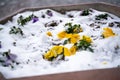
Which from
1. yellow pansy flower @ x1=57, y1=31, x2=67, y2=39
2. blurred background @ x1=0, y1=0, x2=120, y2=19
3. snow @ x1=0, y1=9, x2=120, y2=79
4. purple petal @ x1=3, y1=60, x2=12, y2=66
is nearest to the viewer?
snow @ x1=0, y1=9, x2=120, y2=79

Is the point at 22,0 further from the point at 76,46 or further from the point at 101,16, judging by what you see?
the point at 76,46

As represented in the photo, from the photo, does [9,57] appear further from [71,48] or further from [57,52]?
[71,48]

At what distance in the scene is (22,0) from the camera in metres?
5.48

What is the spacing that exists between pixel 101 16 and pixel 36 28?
891 millimetres

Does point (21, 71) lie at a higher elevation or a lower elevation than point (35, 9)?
lower

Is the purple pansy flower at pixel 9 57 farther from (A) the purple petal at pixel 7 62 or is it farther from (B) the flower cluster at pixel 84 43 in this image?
(B) the flower cluster at pixel 84 43

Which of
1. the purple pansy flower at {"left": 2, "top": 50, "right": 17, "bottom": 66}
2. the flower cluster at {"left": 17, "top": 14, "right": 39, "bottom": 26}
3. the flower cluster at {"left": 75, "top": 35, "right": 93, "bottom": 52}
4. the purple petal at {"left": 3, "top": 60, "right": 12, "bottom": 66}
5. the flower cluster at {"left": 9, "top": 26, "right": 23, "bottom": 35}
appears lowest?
the purple petal at {"left": 3, "top": 60, "right": 12, "bottom": 66}

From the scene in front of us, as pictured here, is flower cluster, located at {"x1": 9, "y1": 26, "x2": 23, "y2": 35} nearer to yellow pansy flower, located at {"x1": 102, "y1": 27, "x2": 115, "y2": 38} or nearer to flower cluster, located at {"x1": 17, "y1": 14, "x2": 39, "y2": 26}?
flower cluster, located at {"x1": 17, "y1": 14, "x2": 39, "y2": 26}

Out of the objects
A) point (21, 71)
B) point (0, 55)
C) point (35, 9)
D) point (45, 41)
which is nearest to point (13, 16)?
point (35, 9)

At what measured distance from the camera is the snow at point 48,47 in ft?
7.63

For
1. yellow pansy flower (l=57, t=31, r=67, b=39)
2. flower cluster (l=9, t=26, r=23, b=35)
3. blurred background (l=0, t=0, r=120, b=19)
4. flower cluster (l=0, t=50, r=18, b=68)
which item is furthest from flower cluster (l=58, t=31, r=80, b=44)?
blurred background (l=0, t=0, r=120, b=19)

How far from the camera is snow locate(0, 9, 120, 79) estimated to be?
2.33 m

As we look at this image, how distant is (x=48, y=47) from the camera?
279cm

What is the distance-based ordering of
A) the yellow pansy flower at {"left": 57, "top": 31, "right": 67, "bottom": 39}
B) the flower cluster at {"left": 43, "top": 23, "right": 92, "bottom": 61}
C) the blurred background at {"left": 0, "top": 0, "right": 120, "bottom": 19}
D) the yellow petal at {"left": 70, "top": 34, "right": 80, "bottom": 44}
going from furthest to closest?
the blurred background at {"left": 0, "top": 0, "right": 120, "bottom": 19} → the yellow pansy flower at {"left": 57, "top": 31, "right": 67, "bottom": 39} → the yellow petal at {"left": 70, "top": 34, "right": 80, "bottom": 44} → the flower cluster at {"left": 43, "top": 23, "right": 92, "bottom": 61}
